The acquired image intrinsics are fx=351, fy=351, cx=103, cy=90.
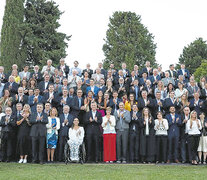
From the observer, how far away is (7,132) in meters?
12.4

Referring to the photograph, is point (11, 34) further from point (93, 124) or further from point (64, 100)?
point (93, 124)

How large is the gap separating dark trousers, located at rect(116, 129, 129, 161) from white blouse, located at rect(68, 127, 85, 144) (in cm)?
142

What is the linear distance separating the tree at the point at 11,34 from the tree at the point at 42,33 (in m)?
0.68

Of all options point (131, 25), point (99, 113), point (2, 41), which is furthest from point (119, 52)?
A: point (99, 113)

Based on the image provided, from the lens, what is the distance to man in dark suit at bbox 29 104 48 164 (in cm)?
1209

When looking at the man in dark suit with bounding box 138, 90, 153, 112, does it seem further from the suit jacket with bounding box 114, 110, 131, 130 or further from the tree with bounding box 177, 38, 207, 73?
the tree with bounding box 177, 38, 207, 73

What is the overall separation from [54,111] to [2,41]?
22712 mm

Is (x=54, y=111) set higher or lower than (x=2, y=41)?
lower

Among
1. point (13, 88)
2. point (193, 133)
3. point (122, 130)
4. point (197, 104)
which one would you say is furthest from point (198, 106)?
point (13, 88)

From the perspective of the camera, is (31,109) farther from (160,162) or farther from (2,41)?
(2,41)

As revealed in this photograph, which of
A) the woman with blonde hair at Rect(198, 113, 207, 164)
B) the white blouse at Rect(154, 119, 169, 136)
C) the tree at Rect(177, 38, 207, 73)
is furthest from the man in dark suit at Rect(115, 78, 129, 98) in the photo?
the tree at Rect(177, 38, 207, 73)

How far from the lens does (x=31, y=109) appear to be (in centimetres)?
1309

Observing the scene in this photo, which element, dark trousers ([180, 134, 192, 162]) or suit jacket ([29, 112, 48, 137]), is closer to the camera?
suit jacket ([29, 112, 48, 137])

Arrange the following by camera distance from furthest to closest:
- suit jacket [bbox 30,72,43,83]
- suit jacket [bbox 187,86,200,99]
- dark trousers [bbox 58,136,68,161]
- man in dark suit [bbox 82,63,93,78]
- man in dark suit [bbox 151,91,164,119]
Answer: man in dark suit [bbox 82,63,93,78], suit jacket [bbox 30,72,43,83], suit jacket [bbox 187,86,200,99], man in dark suit [bbox 151,91,164,119], dark trousers [bbox 58,136,68,161]
